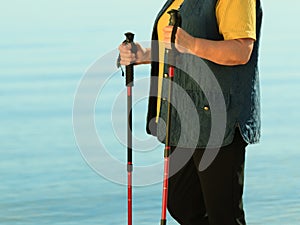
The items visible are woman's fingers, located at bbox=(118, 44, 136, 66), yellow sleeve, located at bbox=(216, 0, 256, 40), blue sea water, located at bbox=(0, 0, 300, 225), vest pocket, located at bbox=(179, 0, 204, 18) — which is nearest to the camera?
yellow sleeve, located at bbox=(216, 0, 256, 40)

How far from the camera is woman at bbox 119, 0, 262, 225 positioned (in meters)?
3.15

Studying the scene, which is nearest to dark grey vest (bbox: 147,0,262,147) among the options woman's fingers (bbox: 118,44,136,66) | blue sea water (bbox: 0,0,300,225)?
woman's fingers (bbox: 118,44,136,66)

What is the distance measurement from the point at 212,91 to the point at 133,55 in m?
0.38

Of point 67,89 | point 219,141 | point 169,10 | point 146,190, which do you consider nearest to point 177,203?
point 219,141

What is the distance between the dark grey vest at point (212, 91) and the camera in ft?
10.6

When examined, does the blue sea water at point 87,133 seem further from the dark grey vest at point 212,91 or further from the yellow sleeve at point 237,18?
the yellow sleeve at point 237,18

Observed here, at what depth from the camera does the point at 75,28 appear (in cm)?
1137

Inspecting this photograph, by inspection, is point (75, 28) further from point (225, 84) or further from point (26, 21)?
point (225, 84)

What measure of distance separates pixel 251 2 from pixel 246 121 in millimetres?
382

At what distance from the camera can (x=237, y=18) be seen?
10.3ft

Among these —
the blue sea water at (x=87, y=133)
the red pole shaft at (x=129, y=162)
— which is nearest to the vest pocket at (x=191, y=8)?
the red pole shaft at (x=129, y=162)

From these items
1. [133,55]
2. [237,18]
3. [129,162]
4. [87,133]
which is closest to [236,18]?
[237,18]

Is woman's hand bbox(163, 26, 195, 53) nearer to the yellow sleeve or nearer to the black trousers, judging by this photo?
the yellow sleeve

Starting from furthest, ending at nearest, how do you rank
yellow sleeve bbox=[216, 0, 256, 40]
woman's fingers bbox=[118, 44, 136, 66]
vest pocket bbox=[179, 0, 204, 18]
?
woman's fingers bbox=[118, 44, 136, 66]
vest pocket bbox=[179, 0, 204, 18]
yellow sleeve bbox=[216, 0, 256, 40]
